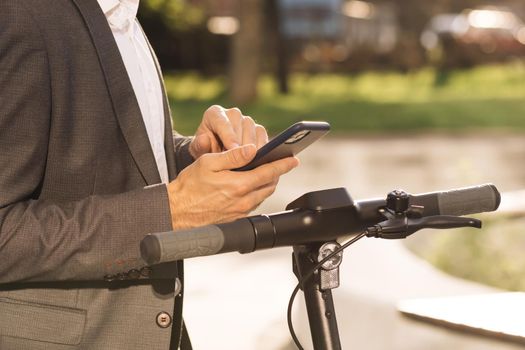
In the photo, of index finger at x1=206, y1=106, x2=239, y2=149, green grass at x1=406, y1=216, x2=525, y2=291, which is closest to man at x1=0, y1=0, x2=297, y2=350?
index finger at x1=206, y1=106, x2=239, y2=149

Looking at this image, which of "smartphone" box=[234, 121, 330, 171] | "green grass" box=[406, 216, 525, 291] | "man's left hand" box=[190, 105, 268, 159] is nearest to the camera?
"smartphone" box=[234, 121, 330, 171]

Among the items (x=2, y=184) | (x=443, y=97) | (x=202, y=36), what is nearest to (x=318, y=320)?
(x=2, y=184)

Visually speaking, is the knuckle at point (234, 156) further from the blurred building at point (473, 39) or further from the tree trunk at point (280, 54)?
the blurred building at point (473, 39)

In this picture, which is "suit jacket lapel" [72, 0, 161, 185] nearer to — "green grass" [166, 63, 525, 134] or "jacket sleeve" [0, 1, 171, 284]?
"jacket sleeve" [0, 1, 171, 284]

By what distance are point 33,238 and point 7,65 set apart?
31cm

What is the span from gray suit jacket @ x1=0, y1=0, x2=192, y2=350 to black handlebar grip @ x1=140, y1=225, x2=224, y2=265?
240mm

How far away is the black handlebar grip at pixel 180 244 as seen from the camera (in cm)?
152

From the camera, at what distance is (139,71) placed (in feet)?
6.76

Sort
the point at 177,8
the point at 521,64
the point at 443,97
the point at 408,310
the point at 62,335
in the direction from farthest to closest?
the point at 521,64
the point at 177,8
the point at 443,97
the point at 408,310
the point at 62,335

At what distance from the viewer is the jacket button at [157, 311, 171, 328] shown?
1.92 metres

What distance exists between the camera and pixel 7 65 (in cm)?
175

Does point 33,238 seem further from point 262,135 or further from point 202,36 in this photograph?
point 202,36

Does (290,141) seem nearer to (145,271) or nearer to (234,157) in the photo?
(234,157)

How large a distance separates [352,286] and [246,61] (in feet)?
52.0
